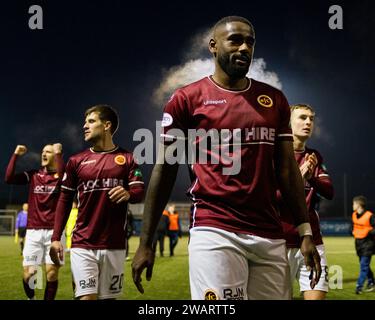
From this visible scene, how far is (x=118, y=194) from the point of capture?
16.5 feet

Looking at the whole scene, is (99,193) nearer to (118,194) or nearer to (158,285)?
(118,194)

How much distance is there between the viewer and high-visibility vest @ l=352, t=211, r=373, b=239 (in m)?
10.8

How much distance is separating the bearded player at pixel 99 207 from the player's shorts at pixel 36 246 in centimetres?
A: 275

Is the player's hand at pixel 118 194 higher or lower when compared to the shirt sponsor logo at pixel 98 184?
lower

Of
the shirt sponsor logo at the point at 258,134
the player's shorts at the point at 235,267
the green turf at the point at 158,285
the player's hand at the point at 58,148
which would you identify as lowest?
the green turf at the point at 158,285

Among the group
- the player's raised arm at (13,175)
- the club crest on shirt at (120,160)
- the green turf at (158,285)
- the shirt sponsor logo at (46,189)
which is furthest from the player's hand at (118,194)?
the green turf at (158,285)

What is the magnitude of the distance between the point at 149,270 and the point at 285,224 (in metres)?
2.51

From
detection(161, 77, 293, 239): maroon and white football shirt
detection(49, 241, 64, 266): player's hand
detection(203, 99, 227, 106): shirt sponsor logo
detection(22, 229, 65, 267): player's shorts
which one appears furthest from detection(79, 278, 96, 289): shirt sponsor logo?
detection(22, 229, 65, 267): player's shorts

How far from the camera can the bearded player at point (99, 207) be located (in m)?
4.95

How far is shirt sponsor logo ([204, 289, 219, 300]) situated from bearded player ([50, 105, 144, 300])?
246cm

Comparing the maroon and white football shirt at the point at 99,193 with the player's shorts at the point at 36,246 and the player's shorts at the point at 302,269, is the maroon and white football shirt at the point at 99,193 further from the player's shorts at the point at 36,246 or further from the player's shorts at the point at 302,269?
the player's shorts at the point at 36,246

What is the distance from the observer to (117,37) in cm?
7850

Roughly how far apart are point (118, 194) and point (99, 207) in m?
0.26

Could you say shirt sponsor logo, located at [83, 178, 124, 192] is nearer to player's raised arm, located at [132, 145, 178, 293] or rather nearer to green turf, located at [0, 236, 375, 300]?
player's raised arm, located at [132, 145, 178, 293]
